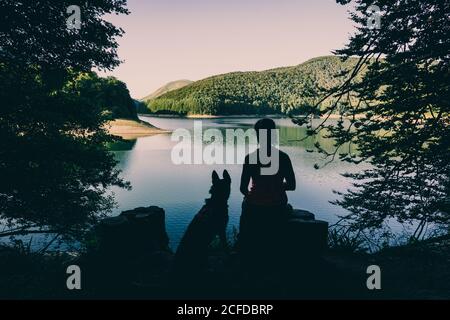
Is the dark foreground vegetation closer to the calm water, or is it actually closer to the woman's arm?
the woman's arm

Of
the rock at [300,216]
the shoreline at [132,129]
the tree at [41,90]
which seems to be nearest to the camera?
the rock at [300,216]

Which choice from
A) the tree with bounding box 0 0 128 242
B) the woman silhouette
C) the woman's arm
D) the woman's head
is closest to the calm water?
the tree with bounding box 0 0 128 242

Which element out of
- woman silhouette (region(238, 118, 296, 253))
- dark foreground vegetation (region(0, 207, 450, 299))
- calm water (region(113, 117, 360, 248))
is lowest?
calm water (region(113, 117, 360, 248))

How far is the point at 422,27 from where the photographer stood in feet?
24.9

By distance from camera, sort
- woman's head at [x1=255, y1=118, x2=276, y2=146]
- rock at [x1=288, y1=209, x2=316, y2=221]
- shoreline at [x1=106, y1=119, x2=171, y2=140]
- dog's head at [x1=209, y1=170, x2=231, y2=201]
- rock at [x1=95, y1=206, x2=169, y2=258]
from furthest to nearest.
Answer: shoreline at [x1=106, y1=119, x2=171, y2=140], rock at [x1=288, y1=209, x2=316, y2=221], rock at [x1=95, y1=206, x2=169, y2=258], dog's head at [x1=209, y1=170, x2=231, y2=201], woman's head at [x1=255, y1=118, x2=276, y2=146]

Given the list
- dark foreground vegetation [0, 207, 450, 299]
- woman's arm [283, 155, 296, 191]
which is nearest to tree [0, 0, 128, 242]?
dark foreground vegetation [0, 207, 450, 299]

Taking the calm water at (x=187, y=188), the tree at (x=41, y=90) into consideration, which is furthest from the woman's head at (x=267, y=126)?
the calm water at (x=187, y=188)

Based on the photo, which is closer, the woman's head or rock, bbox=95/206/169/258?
the woman's head

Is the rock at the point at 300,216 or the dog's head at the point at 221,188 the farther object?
the rock at the point at 300,216

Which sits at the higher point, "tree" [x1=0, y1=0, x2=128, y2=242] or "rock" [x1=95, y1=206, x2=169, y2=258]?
"tree" [x1=0, y1=0, x2=128, y2=242]

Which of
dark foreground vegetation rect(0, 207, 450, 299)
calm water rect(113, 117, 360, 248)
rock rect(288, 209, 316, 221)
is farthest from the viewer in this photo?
calm water rect(113, 117, 360, 248)

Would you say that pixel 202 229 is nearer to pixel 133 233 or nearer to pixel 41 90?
pixel 133 233

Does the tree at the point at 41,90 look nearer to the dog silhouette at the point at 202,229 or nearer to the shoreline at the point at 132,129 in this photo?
the dog silhouette at the point at 202,229
